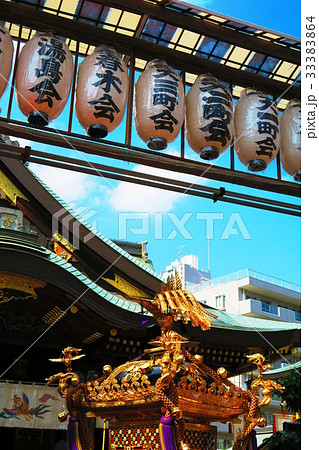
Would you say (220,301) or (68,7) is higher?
(220,301)

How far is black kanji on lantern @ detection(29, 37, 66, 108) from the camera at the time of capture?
500 centimetres

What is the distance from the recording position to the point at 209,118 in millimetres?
5566

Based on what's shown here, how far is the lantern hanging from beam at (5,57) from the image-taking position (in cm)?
500

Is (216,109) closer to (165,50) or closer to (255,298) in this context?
(165,50)

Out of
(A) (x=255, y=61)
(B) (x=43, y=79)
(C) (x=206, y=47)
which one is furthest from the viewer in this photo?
(A) (x=255, y=61)

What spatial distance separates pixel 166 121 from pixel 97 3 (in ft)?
4.57

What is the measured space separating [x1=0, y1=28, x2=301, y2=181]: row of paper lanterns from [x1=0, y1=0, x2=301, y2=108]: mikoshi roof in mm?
396

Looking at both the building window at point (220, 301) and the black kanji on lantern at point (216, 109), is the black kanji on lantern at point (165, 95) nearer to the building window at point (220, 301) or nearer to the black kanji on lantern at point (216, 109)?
the black kanji on lantern at point (216, 109)

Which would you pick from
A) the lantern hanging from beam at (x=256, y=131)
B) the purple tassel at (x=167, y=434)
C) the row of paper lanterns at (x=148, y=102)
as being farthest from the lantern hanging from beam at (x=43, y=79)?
the purple tassel at (x=167, y=434)

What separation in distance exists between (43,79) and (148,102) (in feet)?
3.43

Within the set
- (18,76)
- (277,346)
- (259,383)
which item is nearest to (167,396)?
(259,383)

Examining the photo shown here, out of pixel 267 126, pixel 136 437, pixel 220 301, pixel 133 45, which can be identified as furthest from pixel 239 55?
pixel 220 301

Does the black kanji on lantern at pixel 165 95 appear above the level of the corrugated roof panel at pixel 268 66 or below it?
below

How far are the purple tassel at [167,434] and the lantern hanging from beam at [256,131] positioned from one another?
309 cm
